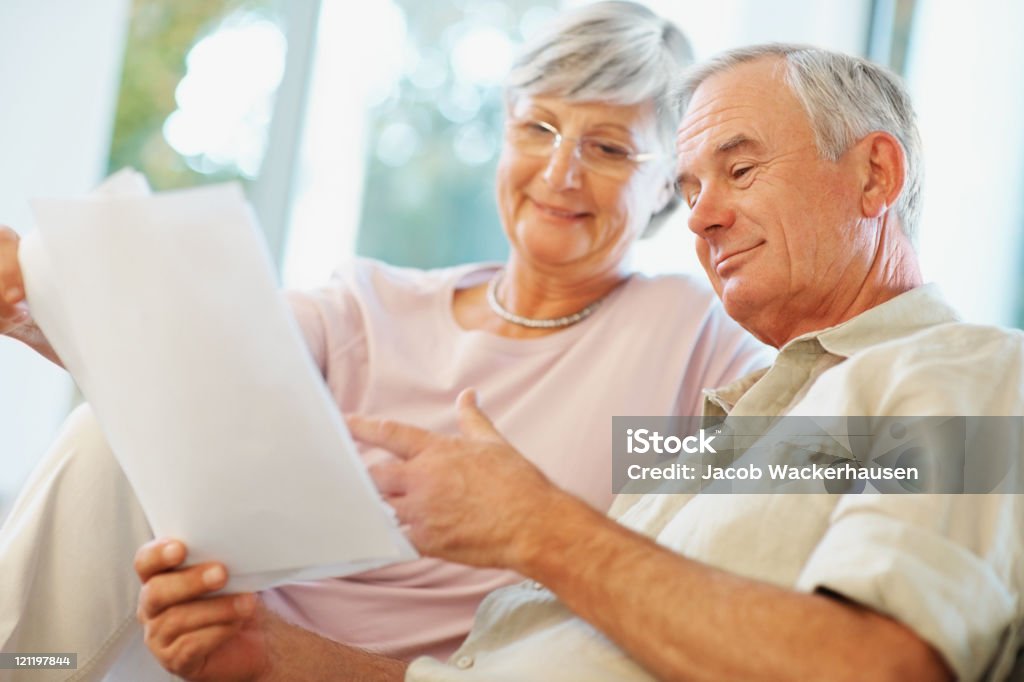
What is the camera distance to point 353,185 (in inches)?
120

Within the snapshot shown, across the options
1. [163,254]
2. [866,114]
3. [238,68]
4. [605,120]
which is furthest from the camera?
[238,68]

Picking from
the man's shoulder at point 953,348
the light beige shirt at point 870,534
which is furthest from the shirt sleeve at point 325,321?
the man's shoulder at point 953,348

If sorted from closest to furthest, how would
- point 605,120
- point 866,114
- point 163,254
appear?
point 163,254 → point 866,114 → point 605,120

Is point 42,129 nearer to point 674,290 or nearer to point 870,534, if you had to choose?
point 674,290

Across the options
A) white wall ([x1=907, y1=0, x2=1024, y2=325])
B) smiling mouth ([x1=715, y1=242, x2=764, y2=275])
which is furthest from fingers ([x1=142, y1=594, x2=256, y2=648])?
white wall ([x1=907, y1=0, x2=1024, y2=325])

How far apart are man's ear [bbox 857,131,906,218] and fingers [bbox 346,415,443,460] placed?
597 mm

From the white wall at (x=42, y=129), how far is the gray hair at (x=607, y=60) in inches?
49.6

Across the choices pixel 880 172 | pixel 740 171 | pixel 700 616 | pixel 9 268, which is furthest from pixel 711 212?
pixel 9 268

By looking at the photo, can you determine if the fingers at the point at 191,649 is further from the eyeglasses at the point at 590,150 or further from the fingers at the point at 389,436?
the eyeglasses at the point at 590,150

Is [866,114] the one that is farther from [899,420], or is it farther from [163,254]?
[163,254]

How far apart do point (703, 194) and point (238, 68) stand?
2048mm

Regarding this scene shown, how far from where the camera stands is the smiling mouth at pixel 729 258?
1.25 meters

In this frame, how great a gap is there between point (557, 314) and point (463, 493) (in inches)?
33.4

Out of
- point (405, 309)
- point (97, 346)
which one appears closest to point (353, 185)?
point (405, 309)
